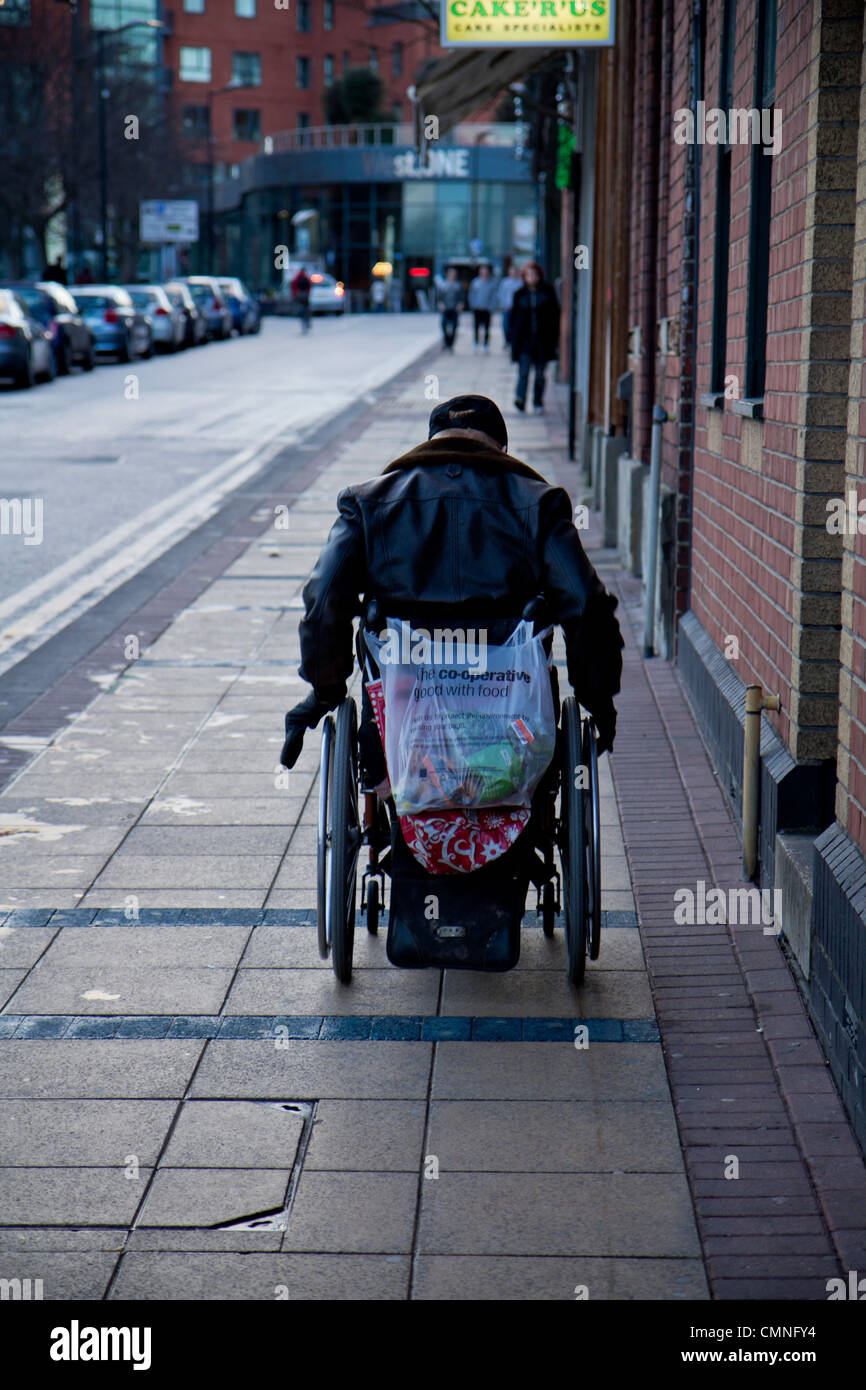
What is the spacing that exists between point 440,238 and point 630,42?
71.0 meters

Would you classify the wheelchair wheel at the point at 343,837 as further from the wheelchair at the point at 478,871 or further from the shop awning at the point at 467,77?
the shop awning at the point at 467,77

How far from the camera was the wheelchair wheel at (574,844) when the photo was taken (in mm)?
4641

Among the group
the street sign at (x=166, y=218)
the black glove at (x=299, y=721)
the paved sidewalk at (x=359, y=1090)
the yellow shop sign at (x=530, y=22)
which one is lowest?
the paved sidewalk at (x=359, y=1090)

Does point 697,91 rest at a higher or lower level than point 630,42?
lower

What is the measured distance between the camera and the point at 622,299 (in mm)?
13266

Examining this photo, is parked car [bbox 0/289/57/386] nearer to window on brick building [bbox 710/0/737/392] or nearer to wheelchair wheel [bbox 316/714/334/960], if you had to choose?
window on brick building [bbox 710/0/737/392]

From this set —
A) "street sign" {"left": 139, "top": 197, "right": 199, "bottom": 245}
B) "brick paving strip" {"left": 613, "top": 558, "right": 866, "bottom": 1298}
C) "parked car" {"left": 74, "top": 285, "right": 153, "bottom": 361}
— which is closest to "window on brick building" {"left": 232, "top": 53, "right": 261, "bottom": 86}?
"street sign" {"left": 139, "top": 197, "right": 199, "bottom": 245}

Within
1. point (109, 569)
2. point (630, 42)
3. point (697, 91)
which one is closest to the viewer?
point (697, 91)

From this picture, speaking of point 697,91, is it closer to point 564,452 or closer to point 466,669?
point 466,669

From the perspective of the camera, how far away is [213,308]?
168 ft

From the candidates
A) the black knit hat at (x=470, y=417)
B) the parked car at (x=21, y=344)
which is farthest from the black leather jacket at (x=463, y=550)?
the parked car at (x=21, y=344)

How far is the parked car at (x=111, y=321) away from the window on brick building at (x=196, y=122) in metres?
52.2

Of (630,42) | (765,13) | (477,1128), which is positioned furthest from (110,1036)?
(630,42)

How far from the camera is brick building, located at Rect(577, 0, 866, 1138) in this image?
4.27 meters
